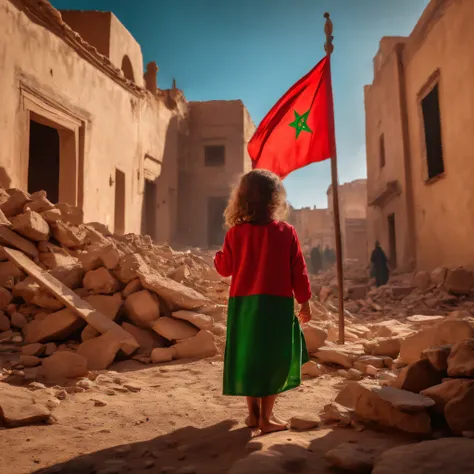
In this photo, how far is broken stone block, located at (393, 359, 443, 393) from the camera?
91.8 inches

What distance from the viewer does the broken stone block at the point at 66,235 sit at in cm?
601

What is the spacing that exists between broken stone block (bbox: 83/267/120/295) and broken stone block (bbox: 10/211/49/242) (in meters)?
1.36

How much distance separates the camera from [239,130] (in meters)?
17.8

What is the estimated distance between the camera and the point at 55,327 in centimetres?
396

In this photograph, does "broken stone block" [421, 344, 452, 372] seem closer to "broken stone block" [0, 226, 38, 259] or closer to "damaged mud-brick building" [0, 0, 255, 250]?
"broken stone block" [0, 226, 38, 259]

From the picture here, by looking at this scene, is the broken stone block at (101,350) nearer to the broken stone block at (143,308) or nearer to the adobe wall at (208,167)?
the broken stone block at (143,308)

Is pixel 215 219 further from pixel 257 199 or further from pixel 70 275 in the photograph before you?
pixel 257 199

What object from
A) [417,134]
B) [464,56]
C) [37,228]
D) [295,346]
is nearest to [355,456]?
[295,346]

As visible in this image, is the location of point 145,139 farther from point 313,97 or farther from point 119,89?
point 313,97

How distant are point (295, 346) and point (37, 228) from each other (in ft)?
14.2

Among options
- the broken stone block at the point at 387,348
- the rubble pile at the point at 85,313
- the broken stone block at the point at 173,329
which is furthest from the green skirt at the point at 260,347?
the broken stone block at the point at 173,329

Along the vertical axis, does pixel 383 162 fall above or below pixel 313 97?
above

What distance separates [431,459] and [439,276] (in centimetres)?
759

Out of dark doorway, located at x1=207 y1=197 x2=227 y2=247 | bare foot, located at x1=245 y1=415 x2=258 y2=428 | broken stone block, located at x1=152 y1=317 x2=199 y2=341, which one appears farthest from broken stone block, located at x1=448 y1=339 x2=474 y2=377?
dark doorway, located at x1=207 y1=197 x2=227 y2=247
